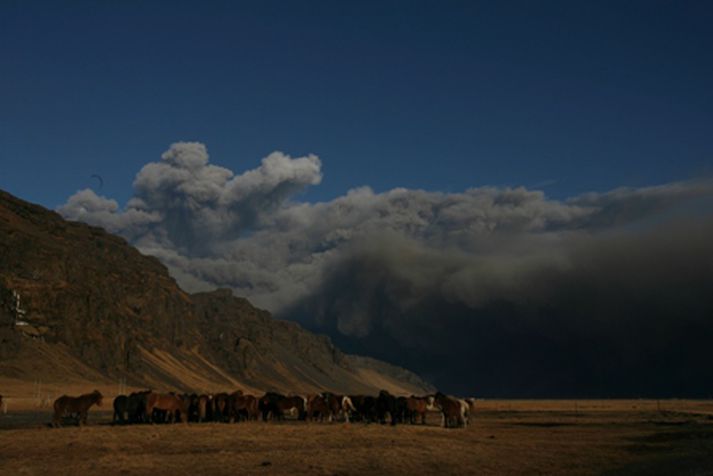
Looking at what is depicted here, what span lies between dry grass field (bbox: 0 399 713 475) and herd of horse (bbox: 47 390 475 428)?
470 cm

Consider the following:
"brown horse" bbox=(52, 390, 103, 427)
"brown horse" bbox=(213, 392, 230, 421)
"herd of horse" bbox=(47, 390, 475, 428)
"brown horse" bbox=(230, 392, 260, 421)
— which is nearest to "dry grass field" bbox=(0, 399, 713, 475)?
"brown horse" bbox=(52, 390, 103, 427)

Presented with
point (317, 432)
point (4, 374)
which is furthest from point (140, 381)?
point (317, 432)

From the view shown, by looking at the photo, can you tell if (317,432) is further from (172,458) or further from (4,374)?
(4,374)

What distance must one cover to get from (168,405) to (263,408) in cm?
941

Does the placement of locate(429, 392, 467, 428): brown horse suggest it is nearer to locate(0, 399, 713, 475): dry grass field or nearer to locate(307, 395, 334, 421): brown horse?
locate(0, 399, 713, 475): dry grass field

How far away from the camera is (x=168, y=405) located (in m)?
51.6

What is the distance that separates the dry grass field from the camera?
102 feet

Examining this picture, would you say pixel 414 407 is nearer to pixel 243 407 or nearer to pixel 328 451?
pixel 243 407

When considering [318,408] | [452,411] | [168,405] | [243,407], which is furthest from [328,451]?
[452,411]

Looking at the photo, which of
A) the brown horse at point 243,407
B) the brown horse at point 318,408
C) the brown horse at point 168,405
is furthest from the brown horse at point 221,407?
the brown horse at point 318,408

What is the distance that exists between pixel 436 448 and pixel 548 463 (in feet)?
21.7

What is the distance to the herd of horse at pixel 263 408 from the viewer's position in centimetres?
5138

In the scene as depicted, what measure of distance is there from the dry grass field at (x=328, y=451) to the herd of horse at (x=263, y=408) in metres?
4.70

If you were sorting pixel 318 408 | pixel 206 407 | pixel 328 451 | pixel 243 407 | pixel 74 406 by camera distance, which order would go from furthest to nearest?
1. pixel 318 408
2. pixel 243 407
3. pixel 206 407
4. pixel 74 406
5. pixel 328 451
